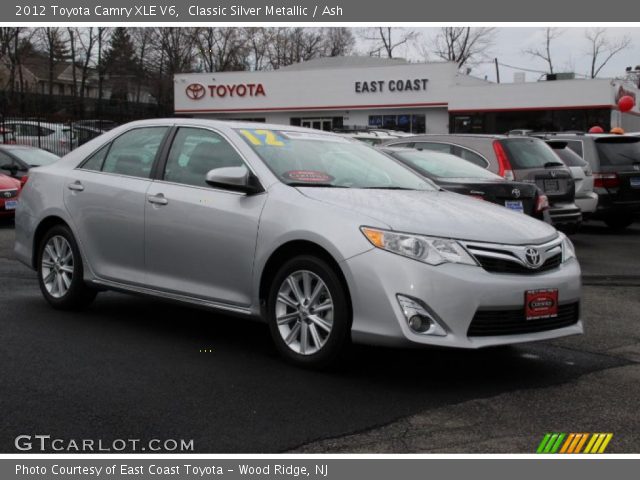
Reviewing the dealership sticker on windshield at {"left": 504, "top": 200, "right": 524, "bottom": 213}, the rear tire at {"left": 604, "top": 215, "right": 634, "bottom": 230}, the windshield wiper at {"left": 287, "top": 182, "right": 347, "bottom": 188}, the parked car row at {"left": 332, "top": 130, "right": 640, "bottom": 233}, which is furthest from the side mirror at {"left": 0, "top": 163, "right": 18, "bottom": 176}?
the windshield wiper at {"left": 287, "top": 182, "right": 347, "bottom": 188}

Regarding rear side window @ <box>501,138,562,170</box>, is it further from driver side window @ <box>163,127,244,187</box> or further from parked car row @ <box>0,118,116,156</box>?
parked car row @ <box>0,118,116,156</box>

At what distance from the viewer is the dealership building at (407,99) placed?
3881 cm

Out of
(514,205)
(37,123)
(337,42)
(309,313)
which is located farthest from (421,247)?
(337,42)

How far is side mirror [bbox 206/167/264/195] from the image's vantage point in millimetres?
5742

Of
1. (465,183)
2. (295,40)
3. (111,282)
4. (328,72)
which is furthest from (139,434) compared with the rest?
(295,40)

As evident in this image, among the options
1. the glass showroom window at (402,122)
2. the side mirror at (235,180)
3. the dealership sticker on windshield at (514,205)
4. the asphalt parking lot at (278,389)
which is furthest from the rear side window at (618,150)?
the glass showroom window at (402,122)

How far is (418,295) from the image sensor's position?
496 cm

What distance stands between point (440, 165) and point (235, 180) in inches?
199

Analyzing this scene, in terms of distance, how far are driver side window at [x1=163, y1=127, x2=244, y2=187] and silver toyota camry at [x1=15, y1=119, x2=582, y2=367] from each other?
0.01 m

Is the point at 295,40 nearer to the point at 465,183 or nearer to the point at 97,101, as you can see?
the point at 97,101

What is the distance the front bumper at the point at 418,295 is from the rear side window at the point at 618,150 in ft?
36.0

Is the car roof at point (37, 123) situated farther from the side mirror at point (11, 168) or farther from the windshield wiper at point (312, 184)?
the windshield wiper at point (312, 184)

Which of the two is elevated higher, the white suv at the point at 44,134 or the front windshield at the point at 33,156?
the white suv at the point at 44,134

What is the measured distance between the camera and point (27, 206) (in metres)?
7.50
